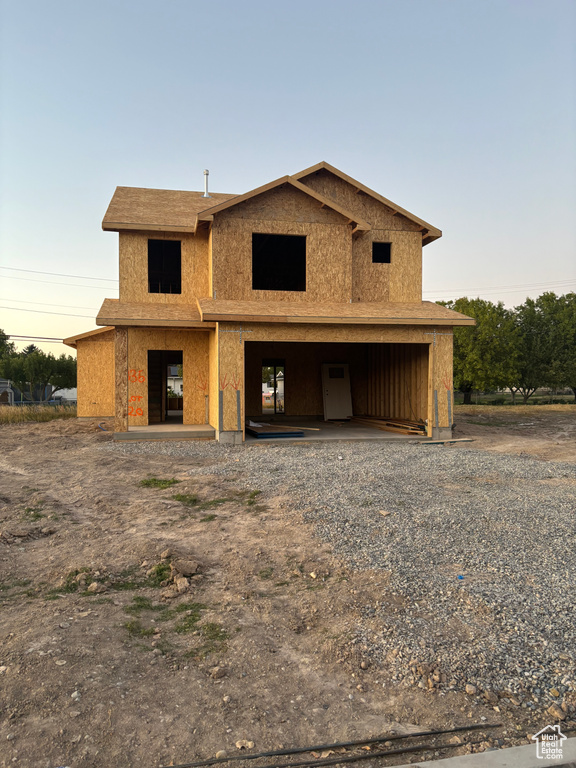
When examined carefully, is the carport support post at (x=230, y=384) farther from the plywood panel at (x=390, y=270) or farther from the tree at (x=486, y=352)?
the tree at (x=486, y=352)

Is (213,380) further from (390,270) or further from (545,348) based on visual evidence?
(545,348)

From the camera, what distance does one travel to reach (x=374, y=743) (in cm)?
249

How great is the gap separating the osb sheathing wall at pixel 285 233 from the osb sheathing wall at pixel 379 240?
0.96 meters

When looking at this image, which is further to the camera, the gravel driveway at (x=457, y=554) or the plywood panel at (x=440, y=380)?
the plywood panel at (x=440, y=380)

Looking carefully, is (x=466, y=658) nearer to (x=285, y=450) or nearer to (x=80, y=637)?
(x=80, y=637)

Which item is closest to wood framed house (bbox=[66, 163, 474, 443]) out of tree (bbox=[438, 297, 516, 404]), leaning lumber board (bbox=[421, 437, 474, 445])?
leaning lumber board (bbox=[421, 437, 474, 445])

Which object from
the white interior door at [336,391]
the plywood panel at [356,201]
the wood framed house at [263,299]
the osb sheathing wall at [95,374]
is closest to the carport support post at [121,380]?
the wood framed house at [263,299]

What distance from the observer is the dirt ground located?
2.53 m

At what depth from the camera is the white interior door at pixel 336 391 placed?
18.8 m

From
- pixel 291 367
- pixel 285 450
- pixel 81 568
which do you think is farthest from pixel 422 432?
pixel 81 568

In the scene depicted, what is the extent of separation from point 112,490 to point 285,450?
4741 millimetres

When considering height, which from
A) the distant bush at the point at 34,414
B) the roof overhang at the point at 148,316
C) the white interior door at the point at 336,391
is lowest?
the distant bush at the point at 34,414

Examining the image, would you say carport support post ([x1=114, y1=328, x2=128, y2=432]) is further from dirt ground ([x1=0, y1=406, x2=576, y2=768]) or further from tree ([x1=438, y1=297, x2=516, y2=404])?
tree ([x1=438, y1=297, x2=516, y2=404])

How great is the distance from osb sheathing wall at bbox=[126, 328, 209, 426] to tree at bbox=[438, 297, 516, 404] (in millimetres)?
23267
